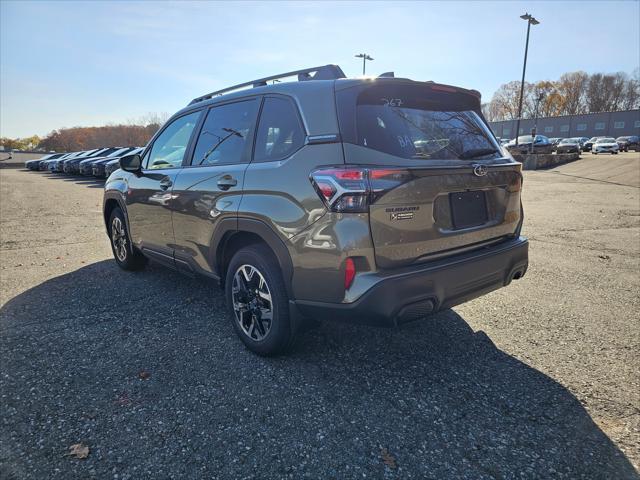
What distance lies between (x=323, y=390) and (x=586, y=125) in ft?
309

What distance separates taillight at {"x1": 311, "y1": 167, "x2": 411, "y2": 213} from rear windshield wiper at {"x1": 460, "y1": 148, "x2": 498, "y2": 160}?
2.21 feet

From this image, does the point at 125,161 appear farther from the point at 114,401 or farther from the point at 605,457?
the point at 605,457

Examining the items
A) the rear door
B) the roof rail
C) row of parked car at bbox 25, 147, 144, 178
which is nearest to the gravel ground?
the rear door

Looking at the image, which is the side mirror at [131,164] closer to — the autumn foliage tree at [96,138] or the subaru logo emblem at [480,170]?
the subaru logo emblem at [480,170]

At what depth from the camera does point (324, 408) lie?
2.53m

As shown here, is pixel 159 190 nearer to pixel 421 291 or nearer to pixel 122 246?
pixel 122 246

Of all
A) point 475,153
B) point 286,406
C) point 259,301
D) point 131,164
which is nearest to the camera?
point 286,406

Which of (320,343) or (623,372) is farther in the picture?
(320,343)

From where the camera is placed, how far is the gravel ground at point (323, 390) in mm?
2107

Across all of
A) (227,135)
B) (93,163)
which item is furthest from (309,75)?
(93,163)

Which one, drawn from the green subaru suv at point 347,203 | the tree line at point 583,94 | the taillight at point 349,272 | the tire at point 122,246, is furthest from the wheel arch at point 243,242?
the tree line at point 583,94

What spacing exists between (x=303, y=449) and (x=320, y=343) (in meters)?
1.23

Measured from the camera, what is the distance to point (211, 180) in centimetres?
336

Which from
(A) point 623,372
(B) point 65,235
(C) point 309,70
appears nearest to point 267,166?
(C) point 309,70
